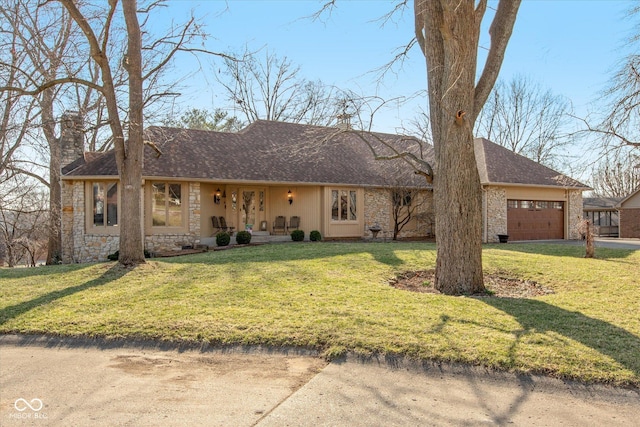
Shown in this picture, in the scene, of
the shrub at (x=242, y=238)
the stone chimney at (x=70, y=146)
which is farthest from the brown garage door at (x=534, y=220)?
the stone chimney at (x=70, y=146)

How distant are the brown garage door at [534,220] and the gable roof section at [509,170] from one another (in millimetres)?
1061

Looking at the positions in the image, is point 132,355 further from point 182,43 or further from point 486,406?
point 182,43

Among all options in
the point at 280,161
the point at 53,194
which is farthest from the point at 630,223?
the point at 53,194

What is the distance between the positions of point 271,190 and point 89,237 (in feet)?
24.5

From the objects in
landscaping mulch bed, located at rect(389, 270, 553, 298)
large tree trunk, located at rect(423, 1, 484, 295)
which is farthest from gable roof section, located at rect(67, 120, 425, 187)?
large tree trunk, located at rect(423, 1, 484, 295)

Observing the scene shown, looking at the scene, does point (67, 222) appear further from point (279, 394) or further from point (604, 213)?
point (604, 213)

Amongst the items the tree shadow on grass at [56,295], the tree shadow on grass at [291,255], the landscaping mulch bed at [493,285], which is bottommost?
the landscaping mulch bed at [493,285]

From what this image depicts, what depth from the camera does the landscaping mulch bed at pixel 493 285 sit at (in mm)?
8273

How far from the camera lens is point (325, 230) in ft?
60.6

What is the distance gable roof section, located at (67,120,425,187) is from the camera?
1596 centimetres

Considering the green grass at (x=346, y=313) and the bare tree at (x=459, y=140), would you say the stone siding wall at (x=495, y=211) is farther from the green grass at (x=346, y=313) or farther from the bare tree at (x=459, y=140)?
the bare tree at (x=459, y=140)

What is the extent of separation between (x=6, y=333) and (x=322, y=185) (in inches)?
535

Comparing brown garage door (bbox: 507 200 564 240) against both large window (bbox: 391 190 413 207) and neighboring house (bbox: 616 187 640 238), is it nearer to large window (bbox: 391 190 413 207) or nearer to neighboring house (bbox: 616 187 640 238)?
large window (bbox: 391 190 413 207)

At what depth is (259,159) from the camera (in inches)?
734
